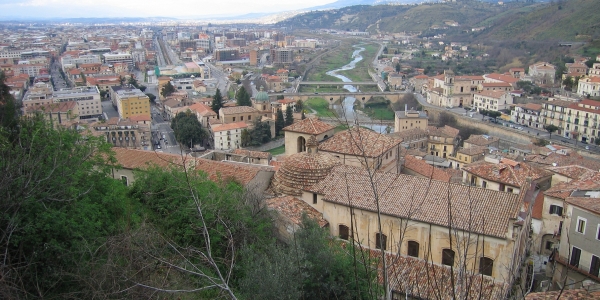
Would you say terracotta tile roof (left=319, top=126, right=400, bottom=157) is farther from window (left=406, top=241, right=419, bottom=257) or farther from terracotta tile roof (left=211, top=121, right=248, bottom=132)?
terracotta tile roof (left=211, top=121, right=248, bottom=132)

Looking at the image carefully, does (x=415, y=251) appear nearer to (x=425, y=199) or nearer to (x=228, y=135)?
(x=425, y=199)

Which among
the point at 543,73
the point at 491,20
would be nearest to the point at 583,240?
the point at 543,73

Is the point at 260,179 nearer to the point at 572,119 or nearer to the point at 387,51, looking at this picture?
the point at 572,119

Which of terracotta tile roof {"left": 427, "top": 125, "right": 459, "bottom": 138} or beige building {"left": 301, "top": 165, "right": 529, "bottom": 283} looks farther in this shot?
terracotta tile roof {"left": 427, "top": 125, "right": 459, "bottom": 138}

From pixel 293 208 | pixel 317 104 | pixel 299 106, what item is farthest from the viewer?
pixel 317 104

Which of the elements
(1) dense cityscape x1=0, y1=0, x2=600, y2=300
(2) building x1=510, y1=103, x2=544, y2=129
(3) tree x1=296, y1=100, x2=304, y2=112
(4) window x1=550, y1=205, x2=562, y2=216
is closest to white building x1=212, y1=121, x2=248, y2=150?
(1) dense cityscape x1=0, y1=0, x2=600, y2=300

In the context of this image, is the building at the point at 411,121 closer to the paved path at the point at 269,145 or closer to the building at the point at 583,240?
the paved path at the point at 269,145
